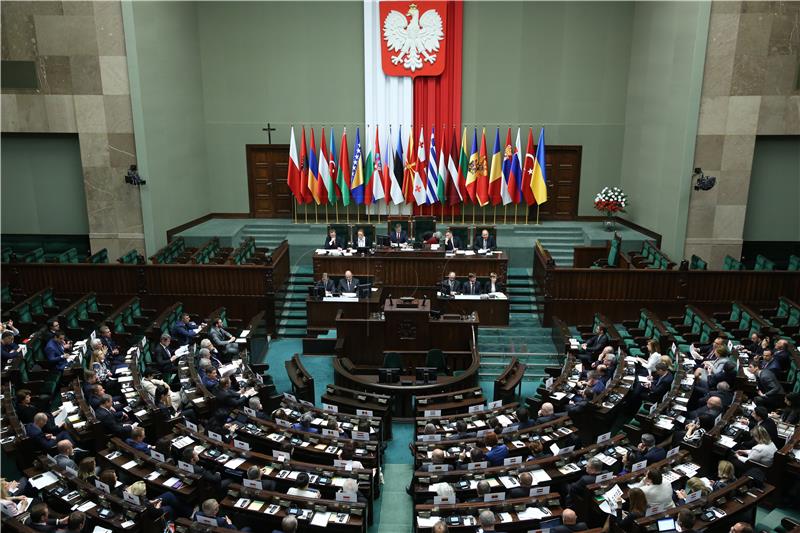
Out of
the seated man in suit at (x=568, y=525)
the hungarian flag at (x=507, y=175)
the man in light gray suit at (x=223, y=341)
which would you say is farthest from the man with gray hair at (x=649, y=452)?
the hungarian flag at (x=507, y=175)

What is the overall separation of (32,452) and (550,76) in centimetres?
1800

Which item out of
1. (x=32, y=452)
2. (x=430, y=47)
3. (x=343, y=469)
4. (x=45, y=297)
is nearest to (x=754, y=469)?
(x=343, y=469)

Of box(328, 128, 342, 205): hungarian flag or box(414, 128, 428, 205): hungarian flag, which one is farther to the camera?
box(328, 128, 342, 205): hungarian flag

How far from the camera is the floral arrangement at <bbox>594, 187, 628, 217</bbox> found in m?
19.3

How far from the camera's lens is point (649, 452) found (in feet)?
27.0

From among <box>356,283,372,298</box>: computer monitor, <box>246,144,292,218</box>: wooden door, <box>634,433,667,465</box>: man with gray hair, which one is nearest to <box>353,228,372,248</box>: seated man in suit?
<box>356,283,372,298</box>: computer monitor

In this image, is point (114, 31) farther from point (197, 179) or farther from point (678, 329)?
point (678, 329)

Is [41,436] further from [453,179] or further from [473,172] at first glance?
[473,172]

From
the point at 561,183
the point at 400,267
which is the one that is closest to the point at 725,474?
the point at 400,267

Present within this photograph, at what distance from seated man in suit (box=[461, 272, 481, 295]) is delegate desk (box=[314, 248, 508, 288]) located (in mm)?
854

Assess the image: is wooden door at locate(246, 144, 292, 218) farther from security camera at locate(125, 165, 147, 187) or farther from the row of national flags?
security camera at locate(125, 165, 147, 187)

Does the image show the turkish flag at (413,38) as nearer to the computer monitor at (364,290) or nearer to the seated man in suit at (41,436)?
the computer monitor at (364,290)

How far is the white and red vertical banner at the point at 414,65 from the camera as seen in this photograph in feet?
65.7

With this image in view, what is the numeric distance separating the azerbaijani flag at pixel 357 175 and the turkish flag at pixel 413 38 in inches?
112
